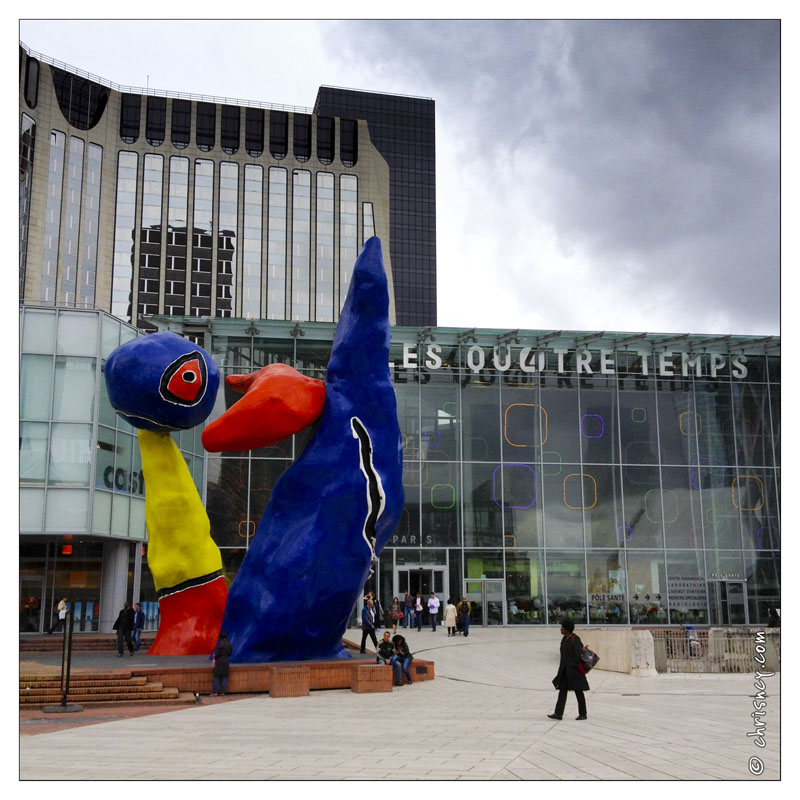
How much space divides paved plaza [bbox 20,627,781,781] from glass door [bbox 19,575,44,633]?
17.8m

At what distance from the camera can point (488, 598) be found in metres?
35.7

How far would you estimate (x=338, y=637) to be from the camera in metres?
17.6

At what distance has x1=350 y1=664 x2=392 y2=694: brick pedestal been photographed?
15.8 m

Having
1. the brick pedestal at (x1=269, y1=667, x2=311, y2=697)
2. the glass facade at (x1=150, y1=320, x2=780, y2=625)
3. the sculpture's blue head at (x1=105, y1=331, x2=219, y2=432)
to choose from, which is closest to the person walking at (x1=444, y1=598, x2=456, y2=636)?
the glass facade at (x1=150, y1=320, x2=780, y2=625)

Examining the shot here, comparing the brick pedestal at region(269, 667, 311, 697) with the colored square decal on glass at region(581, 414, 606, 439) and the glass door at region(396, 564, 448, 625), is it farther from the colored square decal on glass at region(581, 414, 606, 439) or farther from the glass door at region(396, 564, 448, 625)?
the colored square decal on glass at region(581, 414, 606, 439)

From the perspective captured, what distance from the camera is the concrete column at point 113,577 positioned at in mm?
28578

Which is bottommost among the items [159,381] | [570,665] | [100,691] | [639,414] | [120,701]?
[120,701]

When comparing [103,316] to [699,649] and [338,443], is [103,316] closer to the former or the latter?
[338,443]

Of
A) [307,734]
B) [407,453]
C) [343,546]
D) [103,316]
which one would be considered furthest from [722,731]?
[407,453]

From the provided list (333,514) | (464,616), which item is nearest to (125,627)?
(333,514)

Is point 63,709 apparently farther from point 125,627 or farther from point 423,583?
point 423,583

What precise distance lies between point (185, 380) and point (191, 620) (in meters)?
5.09

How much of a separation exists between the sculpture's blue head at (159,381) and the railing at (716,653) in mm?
12059

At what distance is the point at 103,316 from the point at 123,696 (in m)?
15.5
